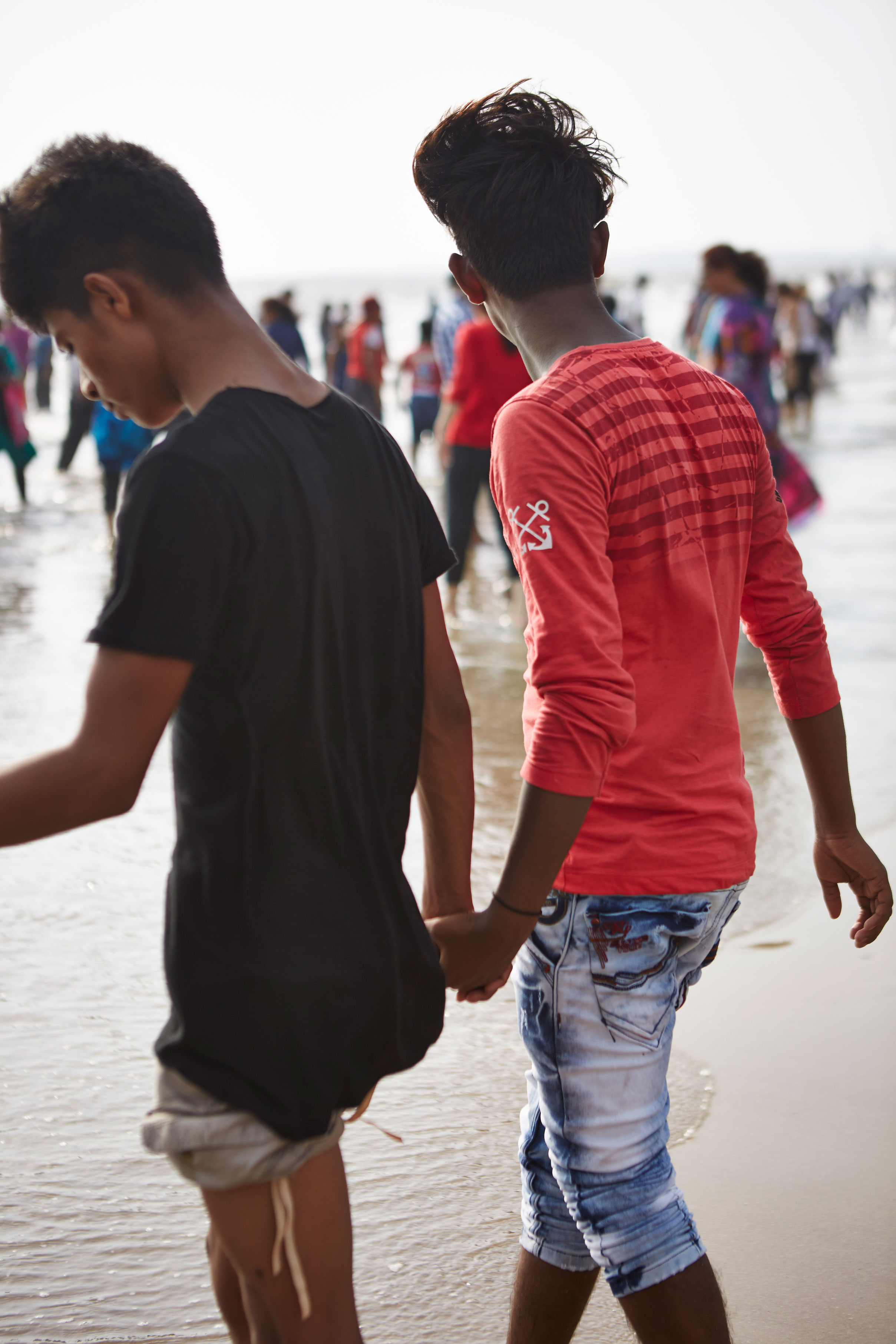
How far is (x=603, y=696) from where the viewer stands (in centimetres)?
166

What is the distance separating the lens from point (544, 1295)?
1.97 m

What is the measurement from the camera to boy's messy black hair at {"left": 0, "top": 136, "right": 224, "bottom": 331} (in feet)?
5.08

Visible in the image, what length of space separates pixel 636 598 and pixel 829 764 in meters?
0.58

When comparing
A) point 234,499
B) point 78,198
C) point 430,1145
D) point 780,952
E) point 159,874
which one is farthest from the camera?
point 159,874

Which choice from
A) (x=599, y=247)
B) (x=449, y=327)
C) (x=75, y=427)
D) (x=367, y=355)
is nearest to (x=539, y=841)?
(x=599, y=247)

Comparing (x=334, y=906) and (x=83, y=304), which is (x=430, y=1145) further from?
(x=83, y=304)

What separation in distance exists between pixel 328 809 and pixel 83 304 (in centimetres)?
67

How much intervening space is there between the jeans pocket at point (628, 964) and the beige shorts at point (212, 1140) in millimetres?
477

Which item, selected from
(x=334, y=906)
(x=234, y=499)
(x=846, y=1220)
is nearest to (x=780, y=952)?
(x=846, y=1220)

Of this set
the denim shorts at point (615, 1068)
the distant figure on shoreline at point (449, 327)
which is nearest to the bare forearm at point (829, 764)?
the denim shorts at point (615, 1068)

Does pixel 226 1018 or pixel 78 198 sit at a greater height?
pixel 78 198

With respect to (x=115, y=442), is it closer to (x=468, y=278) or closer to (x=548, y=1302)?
(x=468, y=278)

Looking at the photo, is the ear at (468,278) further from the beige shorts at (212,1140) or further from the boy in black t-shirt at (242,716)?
the beige shorts at (212,1140)

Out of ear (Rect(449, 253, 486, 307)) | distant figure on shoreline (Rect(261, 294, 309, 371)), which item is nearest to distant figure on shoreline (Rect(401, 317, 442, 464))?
distant figure on shoreline (Rect(261, 294, 309, 371))
